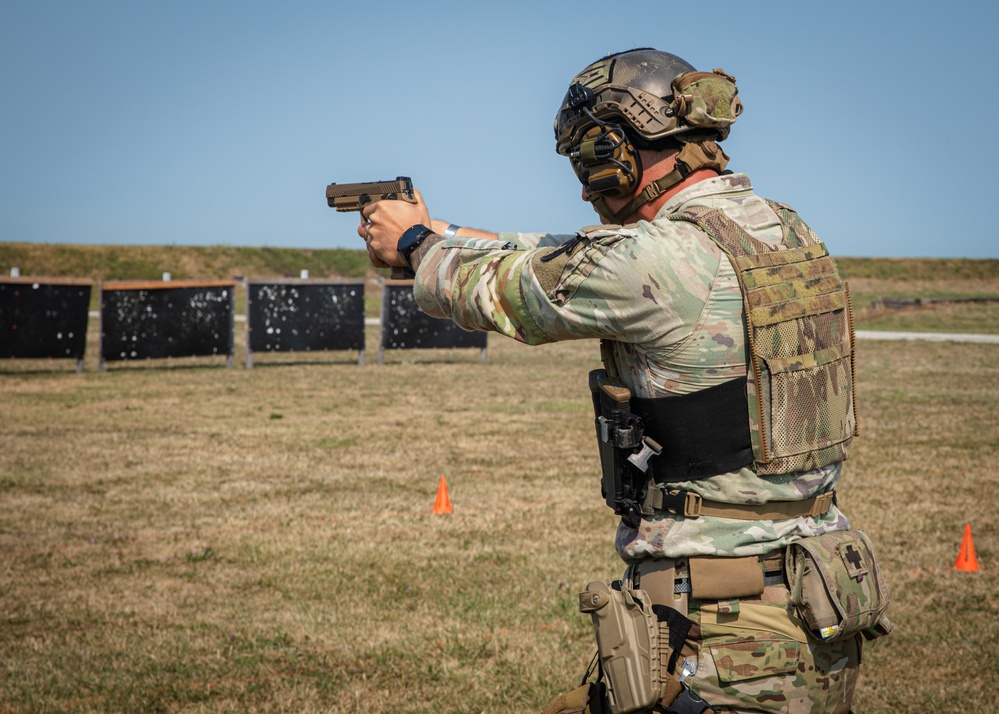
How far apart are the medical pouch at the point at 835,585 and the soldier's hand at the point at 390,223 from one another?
140cm

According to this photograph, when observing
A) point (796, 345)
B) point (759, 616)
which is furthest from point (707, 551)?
point (796, 345)

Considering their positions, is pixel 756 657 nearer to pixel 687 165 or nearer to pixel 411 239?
pixel 687 165

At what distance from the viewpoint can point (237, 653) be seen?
5566 mm

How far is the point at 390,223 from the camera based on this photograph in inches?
114

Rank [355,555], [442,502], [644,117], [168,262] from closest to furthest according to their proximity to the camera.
Answer: [644,117], [355,555], [442,502], [168,262]

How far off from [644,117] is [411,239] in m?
0.75

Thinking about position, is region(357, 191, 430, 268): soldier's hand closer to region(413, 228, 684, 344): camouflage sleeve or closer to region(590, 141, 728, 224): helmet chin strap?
region(413, 228, 684, 344): camouflage sleeve

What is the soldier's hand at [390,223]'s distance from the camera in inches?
113

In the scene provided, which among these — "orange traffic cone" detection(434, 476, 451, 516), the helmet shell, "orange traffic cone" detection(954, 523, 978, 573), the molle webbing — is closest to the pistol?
the helmet shell

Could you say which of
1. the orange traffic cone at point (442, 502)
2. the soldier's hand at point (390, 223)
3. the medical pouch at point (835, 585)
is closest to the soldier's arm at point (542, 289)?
the soldier's hand at point (390, 223)

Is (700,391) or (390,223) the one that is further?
(390,223)

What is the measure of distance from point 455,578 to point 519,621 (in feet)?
3.03

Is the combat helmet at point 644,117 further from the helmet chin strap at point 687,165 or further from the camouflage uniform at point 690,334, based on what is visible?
the camouflage uniform at point 690,334

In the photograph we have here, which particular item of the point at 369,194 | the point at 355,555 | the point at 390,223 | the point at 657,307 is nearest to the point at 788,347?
the point at 657,307
